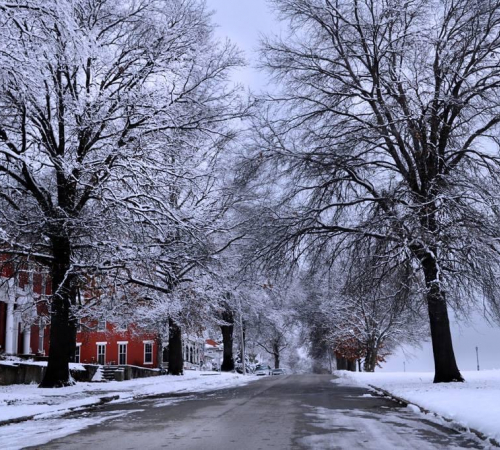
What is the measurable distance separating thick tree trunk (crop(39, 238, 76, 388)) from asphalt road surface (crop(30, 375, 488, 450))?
697cm

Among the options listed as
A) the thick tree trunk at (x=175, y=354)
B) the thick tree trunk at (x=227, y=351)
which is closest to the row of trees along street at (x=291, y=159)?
the thick tree trunk at (x=175, y=354)

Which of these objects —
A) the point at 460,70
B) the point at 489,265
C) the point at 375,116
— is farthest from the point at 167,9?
the point at 489,265

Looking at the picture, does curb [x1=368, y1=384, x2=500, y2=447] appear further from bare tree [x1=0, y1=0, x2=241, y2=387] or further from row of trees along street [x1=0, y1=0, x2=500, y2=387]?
bare tree [x1=0, y1=0, x2=241, y2=387]

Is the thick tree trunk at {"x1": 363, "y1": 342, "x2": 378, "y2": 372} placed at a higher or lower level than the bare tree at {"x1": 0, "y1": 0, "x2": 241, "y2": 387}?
lower

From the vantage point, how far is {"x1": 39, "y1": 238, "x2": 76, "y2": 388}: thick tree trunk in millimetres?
19812

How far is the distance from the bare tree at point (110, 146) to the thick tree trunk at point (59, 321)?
1.3 inches

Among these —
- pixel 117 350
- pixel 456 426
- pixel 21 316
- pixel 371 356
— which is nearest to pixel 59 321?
pixel 456 426

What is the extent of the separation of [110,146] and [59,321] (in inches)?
243

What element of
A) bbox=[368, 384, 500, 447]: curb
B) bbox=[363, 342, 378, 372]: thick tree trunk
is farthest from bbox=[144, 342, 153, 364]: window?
bbox=[368, 384, 500, 447]: curb

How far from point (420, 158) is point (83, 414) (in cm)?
1157

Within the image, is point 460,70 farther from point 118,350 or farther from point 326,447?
point 118,350

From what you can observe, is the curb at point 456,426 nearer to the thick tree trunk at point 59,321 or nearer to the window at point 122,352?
the thick tree trunk at point 59,321

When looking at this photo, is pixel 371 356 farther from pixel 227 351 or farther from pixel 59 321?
pixel 59 321

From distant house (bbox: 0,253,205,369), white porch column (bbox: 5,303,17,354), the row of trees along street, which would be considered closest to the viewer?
the row of trees along street
